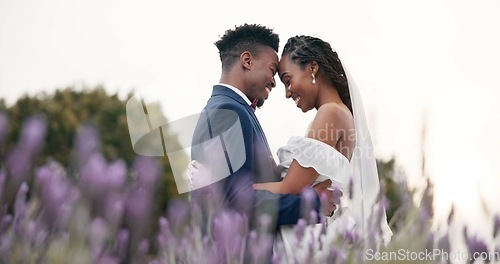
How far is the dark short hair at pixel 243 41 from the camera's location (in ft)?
13.9

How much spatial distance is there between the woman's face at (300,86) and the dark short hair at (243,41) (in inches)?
11.8

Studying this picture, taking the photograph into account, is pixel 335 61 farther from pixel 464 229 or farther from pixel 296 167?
pixel 464 229

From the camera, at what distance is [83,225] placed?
186cm

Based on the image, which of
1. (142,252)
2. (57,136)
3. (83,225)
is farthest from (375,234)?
(57,136)

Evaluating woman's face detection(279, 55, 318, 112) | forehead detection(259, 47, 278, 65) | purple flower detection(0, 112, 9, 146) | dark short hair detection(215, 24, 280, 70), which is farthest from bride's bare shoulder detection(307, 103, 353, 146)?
purple flower detection(0, 112, 9, 146)

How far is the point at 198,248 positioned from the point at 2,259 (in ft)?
1.94

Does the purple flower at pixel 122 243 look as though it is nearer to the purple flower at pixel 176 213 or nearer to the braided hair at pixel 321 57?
the purple flower at pixel 176 213

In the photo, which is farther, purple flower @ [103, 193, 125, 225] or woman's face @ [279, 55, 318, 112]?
woman's face @ [279, 55, 318, 112]

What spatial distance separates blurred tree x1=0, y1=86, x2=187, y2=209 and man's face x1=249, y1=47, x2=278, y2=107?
10.5 metres

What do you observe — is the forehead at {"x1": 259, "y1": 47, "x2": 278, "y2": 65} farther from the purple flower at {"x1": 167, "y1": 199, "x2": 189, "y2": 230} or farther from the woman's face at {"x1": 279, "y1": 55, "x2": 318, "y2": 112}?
the purple flower at {"x1": 167, "y1": 199, "x2": 189, "y2": 230}

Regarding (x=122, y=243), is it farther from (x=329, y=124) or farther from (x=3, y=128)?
(x=329, y=124)

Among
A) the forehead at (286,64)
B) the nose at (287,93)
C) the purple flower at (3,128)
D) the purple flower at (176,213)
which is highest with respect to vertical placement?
the purple flower at (3,128)

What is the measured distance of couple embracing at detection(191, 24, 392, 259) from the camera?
11.3 ft

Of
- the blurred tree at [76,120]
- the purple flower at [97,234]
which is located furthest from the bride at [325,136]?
the blurred tree at [76,120]
